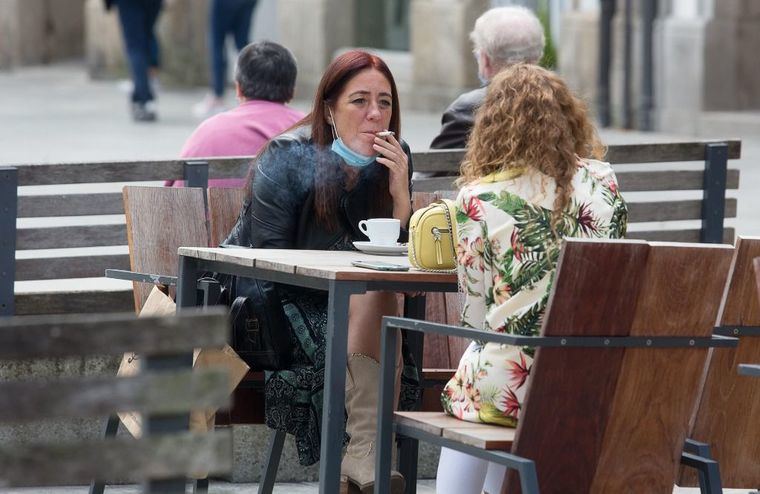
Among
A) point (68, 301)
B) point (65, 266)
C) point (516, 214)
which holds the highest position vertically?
point (516, 214)

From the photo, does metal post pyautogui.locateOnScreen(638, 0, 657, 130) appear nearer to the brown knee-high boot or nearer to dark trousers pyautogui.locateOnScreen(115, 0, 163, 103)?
dark trousers pyautogui.locateOnScreen(115, 0, 163, 103)

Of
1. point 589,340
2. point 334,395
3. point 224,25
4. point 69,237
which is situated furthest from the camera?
Result: point 224,25

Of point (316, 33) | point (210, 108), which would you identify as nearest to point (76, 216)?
point (210, 108)

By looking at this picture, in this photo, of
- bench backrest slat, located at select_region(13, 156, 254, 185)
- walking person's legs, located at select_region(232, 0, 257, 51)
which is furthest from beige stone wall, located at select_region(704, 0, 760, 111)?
bench backrest slat, located at select_region(13, 156, 254, 185)

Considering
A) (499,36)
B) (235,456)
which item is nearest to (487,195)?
(235,456)

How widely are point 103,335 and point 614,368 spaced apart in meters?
1.59

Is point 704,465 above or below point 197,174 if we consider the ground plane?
below

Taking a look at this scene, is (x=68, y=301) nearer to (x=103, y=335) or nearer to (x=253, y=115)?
(x=253, y=115)

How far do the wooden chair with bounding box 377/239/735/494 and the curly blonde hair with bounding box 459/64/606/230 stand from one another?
1.09ft

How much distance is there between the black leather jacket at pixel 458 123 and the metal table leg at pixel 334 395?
231 centimetres

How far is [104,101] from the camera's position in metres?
18.6

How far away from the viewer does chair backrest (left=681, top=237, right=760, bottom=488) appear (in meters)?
4.51

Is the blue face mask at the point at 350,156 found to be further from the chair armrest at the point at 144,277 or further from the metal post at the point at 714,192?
the metal post at the point at 714,192

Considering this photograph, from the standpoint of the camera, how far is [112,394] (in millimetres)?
2598
